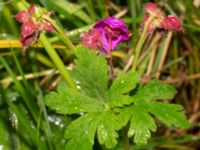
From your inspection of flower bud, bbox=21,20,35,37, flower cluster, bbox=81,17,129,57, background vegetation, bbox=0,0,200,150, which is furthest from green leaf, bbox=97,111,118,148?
background vegetation, bbox=0,0,200,150

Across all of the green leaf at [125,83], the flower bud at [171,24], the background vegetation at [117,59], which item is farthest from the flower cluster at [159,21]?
the background vegetation at [117,59]

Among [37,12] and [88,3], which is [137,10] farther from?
[37,12]

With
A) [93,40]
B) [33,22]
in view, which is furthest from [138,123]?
[33,22]

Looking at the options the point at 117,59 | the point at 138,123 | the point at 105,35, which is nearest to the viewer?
the point at 138,123

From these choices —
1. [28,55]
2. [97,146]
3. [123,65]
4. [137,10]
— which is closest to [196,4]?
[137,10]

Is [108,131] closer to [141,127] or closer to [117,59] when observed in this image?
[141,127]

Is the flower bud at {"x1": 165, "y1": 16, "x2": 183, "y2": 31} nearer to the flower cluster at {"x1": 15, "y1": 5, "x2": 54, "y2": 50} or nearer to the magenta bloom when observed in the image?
the magenta bloom

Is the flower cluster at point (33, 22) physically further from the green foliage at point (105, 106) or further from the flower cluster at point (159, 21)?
the flower cluster at point (159, 21)
